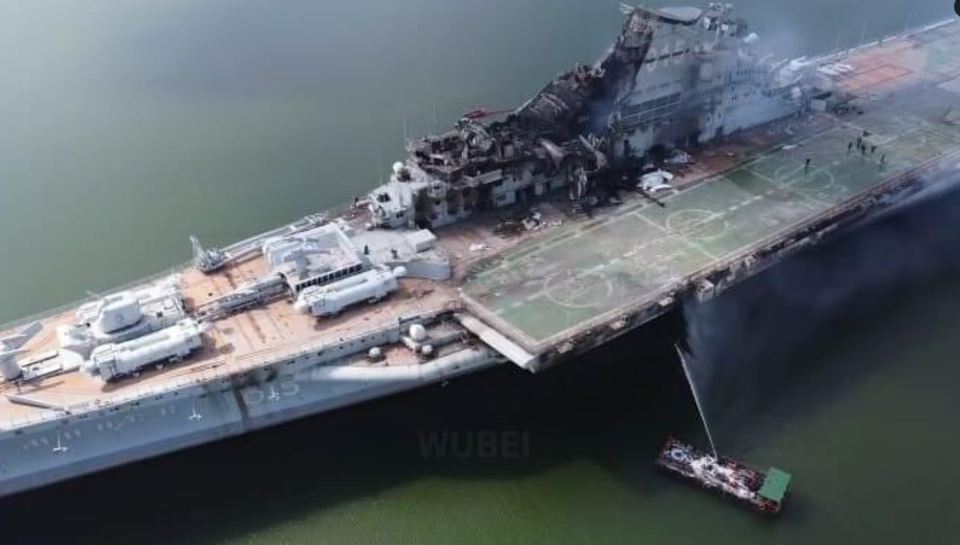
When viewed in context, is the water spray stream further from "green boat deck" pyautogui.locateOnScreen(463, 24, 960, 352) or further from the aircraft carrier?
"green boat deck" pyautogui.locateOnScreen(463, 24, 960, 352)

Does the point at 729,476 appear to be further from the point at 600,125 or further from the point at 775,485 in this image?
the point at 600,125

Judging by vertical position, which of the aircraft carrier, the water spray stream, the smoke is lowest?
the water spray stream

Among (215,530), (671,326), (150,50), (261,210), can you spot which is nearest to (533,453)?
(671,326)

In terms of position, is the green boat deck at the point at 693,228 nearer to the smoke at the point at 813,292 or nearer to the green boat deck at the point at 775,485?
the smoke at the point at 813,292

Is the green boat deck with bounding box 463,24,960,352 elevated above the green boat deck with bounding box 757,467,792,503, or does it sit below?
above

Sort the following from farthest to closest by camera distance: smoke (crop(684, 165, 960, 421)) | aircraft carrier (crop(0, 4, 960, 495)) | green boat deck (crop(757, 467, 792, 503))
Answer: smoke (crop(684, 165, 960, 421)) < aircraft carrier (crop(0, 4, 960, 495)) < green boat deck (crop(757, 467, 792, 503))

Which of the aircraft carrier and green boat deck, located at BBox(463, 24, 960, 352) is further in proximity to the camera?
green boat deck, located at BBox(463, 24, 960, 352)

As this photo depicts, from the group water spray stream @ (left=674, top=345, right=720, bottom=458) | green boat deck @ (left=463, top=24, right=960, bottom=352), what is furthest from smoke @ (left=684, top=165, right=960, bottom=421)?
green boat deck @ (left=463, top=24, right=960, bottom=352)
